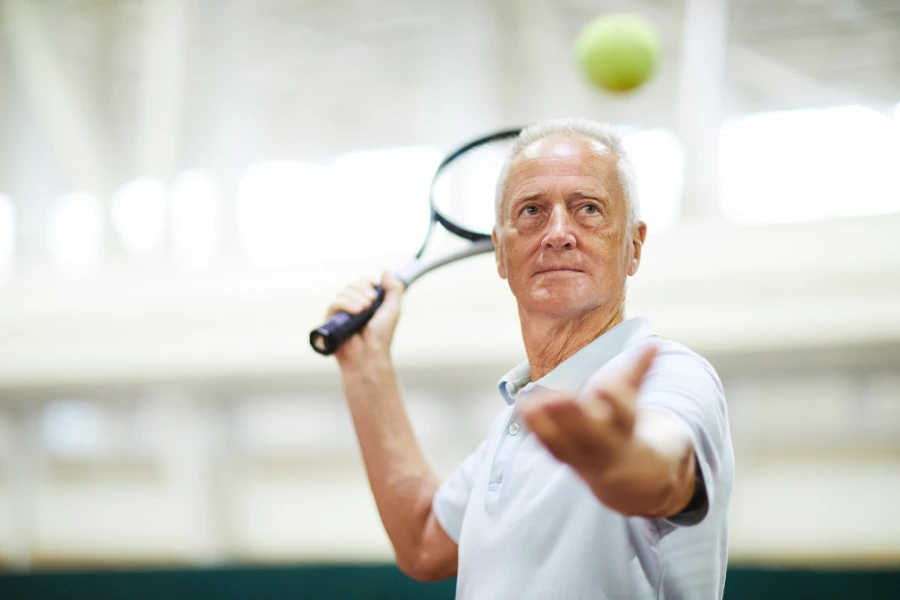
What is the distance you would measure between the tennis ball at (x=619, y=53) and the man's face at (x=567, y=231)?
1.88 metres

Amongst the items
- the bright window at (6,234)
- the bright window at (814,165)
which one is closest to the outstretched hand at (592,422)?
the bright window at (814,165)

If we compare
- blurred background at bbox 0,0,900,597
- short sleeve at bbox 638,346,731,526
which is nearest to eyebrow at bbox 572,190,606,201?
short sleeve at bbox 638,346,731,526

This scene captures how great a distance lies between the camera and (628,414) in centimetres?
50

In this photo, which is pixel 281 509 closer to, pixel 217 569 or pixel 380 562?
pixel 217 569

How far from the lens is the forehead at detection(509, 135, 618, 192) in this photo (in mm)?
876

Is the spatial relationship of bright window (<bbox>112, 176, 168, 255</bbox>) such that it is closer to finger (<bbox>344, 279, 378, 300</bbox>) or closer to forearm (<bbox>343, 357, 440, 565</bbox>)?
finger (<bbox>344, 279, 378, 300</bbox>)

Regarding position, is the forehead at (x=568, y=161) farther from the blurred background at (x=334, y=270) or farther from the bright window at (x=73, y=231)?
the bright window at (x=73, y=231)

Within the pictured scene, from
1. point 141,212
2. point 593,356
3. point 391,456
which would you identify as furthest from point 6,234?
point 593,356

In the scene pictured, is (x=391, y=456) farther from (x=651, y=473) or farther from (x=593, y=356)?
(x=651, y=473)

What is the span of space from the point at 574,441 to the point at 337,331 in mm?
675

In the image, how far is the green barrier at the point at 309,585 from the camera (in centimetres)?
235

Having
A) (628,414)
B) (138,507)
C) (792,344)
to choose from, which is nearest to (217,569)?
(138,507)

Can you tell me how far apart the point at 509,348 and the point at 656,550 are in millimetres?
2018

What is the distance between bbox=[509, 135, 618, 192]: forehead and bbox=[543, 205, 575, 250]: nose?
0.14 feet
